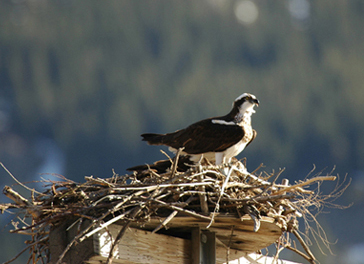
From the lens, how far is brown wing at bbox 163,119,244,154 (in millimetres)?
4316

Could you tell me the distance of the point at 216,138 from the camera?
4.32 m

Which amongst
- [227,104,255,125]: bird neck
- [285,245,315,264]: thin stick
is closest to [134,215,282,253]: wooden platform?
[285,245,315,264]: thin stick

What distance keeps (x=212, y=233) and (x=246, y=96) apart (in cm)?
147

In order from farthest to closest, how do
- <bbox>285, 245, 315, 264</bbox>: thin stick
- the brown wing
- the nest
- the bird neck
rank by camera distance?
the bird neck, the brown wing, <bbox>285, 245, 315, 264</bbox>: thin stick, the nest

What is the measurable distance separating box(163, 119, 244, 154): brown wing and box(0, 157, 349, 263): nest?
75cm

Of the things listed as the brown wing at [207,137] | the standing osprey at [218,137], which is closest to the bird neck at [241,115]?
the standing osprey at [218,137]

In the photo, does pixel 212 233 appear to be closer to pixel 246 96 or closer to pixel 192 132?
pixel 192 132

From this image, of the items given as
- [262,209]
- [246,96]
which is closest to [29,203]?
[262,209]

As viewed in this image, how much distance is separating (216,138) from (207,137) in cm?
8

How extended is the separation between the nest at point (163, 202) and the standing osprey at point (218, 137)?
29.7 inches

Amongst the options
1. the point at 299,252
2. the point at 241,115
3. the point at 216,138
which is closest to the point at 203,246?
the point at 299,252

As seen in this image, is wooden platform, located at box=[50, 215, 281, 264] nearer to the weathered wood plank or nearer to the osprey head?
the weathered wood plank

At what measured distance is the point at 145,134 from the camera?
464cm

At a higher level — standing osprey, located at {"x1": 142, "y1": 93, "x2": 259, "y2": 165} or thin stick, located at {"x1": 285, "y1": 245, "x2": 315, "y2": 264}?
standing osprey, located at {"x1": 142, "y1": 93, "x2": 259, "y2": 165}
